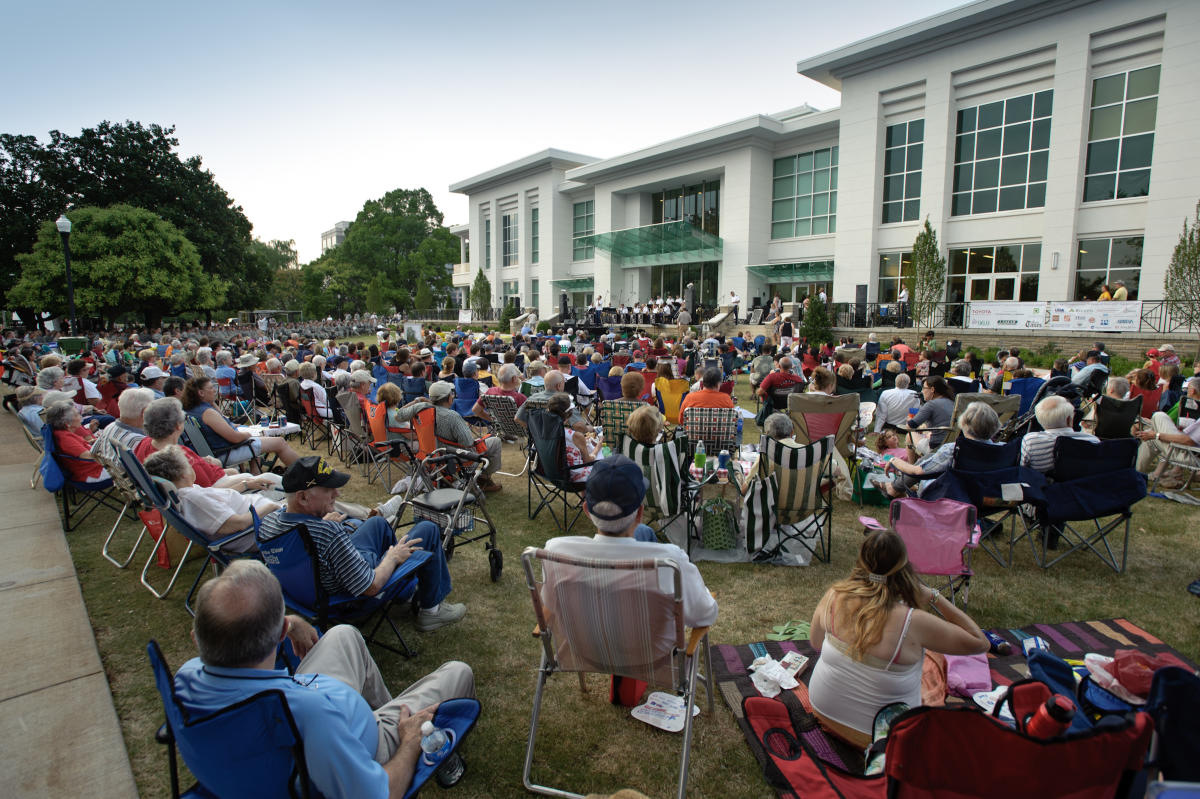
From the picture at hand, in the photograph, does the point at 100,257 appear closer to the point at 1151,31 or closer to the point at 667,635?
the point at 667,635

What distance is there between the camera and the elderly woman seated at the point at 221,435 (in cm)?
591

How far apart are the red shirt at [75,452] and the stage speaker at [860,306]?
24.0 m

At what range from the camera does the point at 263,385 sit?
36.0 ft

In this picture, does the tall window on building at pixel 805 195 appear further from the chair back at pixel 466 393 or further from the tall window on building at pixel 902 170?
the chair back at pixel 466 393

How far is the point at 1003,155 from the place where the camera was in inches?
854

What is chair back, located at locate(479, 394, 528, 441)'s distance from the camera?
24.0 feet

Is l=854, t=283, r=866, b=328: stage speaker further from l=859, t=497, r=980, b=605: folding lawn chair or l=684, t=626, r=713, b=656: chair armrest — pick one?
l=684, t=626, r=713, b=656: chair armrest

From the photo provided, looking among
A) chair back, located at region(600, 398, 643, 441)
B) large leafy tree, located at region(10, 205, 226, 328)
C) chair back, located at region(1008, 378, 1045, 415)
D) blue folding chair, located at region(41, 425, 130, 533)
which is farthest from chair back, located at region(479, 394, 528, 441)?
Result: large leafy tree, located at region(10, 205, 226, 328)

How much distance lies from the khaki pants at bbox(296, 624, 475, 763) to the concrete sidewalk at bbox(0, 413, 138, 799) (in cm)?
115

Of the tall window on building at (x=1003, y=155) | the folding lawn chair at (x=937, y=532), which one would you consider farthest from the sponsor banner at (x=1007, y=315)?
the folding lawn chair at (x=937, y=532)

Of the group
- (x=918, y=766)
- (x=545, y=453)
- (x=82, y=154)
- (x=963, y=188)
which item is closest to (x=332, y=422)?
(x=545, y=453)

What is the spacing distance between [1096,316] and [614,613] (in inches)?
826

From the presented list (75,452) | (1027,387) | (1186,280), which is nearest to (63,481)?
(75,452)

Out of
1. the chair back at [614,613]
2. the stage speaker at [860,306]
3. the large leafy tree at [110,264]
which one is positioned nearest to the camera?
the chair back at [614,613]
